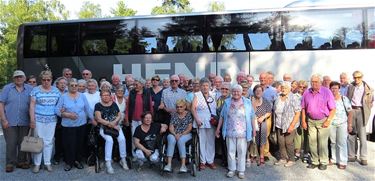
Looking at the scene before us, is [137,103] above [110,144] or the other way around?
above

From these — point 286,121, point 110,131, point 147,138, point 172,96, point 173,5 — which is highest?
point 173,5

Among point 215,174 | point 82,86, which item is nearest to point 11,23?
point 82,86

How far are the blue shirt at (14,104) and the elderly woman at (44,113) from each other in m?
0.24

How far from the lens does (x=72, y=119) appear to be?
653cm

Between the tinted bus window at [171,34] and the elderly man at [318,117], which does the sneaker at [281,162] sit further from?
the tinted bus window at [171,34]

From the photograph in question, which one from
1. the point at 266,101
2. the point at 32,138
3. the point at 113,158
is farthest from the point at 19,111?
the point at 266,101

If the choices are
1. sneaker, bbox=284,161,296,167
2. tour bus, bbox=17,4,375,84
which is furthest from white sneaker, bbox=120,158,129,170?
tour bus, bbox=17,4,375,84

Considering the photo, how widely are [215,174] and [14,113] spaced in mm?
3536

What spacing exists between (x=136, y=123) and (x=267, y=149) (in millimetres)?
2466

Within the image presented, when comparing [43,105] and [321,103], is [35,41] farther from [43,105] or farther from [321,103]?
[321,103]

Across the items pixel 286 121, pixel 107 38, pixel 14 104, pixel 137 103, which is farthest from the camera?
pixel 107 38

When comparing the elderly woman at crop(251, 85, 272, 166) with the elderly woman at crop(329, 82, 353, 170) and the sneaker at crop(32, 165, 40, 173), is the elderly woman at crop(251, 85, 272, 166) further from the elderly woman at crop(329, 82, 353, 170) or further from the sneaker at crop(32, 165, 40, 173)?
the sneaker at crop(32, 165, 40, 173)

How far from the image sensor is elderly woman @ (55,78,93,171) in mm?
6512

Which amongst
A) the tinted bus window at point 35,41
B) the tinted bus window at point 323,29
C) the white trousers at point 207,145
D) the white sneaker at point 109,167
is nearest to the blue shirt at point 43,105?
the white sneaker at point 109,167
